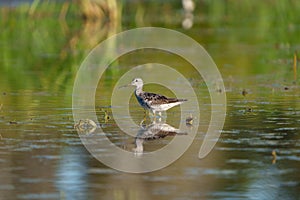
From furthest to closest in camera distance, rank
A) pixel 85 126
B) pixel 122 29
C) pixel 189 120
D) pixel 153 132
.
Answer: pixel 122 29, pixel 189 120, pixel 85 126, pixel 153 132

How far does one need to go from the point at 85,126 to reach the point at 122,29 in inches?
646

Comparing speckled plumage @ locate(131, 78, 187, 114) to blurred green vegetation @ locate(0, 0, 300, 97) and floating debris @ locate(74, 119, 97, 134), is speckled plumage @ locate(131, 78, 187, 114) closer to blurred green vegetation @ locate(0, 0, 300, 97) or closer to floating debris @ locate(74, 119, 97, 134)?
floating debris @ locate(74, 119, 97, 134)

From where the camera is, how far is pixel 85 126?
1169cm

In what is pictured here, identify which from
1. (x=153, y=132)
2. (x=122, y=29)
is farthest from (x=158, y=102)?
(x=122, y=29)

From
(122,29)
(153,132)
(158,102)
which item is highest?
(122,29)

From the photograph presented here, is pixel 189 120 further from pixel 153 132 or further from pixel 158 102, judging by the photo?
pixel 153 132

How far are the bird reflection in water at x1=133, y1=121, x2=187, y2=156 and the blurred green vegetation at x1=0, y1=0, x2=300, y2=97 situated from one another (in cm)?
392

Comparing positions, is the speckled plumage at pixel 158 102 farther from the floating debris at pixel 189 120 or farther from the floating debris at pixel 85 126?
the floating debris at pixel 85 126

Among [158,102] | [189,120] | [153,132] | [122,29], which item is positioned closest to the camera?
[153,132]

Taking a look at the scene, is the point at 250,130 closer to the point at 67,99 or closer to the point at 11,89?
the point at 67,99

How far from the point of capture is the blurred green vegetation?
60.4ft

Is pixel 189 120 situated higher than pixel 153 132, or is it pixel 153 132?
pixel 189 120

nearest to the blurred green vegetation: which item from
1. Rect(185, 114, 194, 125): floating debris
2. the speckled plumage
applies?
the speckled plumage

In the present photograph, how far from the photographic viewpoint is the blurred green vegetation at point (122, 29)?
18.4m
